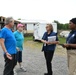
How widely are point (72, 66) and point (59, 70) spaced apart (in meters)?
3.10

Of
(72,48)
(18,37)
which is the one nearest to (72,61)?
(72,48)

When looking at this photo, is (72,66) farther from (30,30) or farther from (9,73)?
(30,30)

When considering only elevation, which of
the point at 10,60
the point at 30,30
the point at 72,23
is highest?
the point at 72,23

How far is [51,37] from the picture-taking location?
743cm

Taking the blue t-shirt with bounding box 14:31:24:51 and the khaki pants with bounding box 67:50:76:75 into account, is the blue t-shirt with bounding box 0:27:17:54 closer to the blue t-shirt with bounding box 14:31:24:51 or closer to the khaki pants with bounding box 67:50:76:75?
the khaki pants with bounding box 67:50:76:75

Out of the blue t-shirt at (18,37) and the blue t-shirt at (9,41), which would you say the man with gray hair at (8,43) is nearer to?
the blue t-shirt at (9,41)

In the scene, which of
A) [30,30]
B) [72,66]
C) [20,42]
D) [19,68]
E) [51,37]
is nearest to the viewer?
[72,66]

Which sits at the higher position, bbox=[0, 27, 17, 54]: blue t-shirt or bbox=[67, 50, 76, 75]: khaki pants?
bbox=[0, 27, 17, 54]: blue t-shirt

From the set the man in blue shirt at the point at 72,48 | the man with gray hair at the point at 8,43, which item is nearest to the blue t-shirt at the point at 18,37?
the man with gray hair at the point at 8,43

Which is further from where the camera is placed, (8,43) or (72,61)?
(8,43)

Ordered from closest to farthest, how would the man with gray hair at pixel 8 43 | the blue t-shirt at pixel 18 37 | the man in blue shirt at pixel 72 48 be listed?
the man in blue shirt at pixel 72 48 < the man with gray hair at pixel 8 43 < the blue t-shirt at pixel 18 37

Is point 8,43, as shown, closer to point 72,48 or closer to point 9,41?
point 9,41

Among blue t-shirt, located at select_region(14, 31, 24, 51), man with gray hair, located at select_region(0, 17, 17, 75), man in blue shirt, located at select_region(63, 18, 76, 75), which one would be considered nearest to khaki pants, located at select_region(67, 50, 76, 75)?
man in blue shirt, located at select_region(63, 18, 76, 75)

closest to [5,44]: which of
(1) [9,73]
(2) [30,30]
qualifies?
(1) [9,73]
